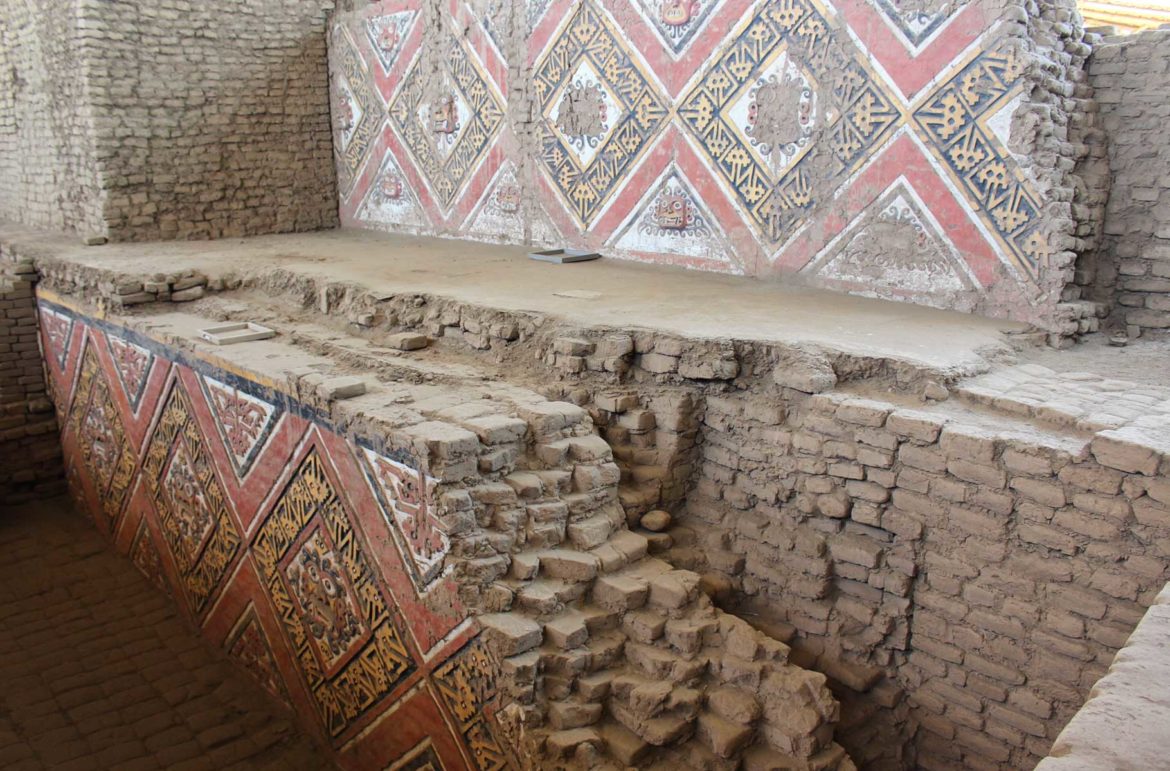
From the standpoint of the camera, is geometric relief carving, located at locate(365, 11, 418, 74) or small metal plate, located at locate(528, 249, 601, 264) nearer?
small metal plate, located at locate(528, 249, 601, 264)

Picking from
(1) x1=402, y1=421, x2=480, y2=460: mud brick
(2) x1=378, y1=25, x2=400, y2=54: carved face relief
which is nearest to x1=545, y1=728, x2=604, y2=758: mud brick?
(1) x1=402, y1=421, x2=480, y2=460: mud brick

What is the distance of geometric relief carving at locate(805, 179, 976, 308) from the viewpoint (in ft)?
15.0

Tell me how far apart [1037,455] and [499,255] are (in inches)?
180

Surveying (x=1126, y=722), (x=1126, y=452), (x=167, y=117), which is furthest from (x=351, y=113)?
(x=1126, y=722)

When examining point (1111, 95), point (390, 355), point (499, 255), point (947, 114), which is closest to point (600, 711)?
point (390, 355)

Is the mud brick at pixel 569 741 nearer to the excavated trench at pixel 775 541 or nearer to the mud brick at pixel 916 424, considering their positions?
the excavated trench at pixel 775 541

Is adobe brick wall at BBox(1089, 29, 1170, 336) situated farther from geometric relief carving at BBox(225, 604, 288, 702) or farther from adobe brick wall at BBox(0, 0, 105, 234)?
adobe brick wall at BBox(0, 0, 105, 234)

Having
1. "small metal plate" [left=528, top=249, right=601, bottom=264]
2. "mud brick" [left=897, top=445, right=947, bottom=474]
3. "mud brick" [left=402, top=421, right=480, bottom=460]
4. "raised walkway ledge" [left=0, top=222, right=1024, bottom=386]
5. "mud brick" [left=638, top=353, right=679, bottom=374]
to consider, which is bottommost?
"mud brick" [left=897, top=445, right=947, bottom=474]

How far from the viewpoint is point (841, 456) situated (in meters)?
3.42

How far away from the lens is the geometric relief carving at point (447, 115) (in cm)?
740

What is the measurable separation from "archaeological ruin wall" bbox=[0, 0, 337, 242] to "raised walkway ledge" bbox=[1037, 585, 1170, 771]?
8.37m

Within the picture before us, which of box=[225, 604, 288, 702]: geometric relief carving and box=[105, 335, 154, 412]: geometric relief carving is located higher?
box=[105, 335, 154, 412]: geometric relief carving

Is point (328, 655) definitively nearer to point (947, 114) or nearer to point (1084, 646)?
point (1084, 646)

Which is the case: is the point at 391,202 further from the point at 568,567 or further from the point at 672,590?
the point at 672,590
